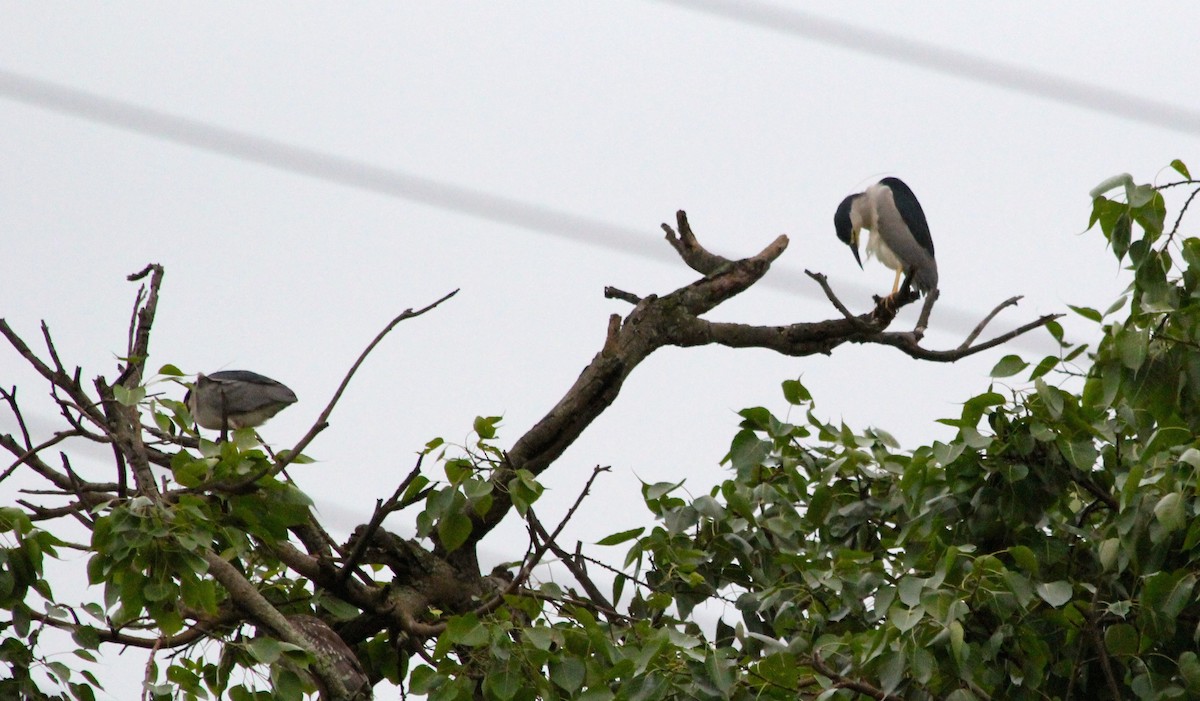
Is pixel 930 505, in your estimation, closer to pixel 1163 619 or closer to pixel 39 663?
pixel 1163 619

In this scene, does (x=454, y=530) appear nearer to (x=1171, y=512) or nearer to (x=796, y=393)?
(x=796, y=393)

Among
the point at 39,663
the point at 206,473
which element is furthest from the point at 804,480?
the point at 39,663

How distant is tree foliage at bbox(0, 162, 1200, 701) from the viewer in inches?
98.0

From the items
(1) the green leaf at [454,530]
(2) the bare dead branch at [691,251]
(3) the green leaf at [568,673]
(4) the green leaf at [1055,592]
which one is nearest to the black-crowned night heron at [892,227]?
(2) the bare dead branch at [691,251]

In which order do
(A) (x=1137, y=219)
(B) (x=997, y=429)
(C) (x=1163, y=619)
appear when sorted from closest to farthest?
(C) (x=1163, y=619) → (A) (x=1137, y=219) → (B) (x=997, y=429)

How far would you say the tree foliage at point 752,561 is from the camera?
2488 millimetres

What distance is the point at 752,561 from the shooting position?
316 centimetres

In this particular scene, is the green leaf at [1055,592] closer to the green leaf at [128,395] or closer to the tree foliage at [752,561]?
the tree foliage at [752,561]

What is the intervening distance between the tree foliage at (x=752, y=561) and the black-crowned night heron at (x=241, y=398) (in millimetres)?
1474

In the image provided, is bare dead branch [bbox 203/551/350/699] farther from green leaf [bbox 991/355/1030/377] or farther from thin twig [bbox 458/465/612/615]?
green leaf [bbox 991/355/1030/377]

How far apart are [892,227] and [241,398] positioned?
133 inches

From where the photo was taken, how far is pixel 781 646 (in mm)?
2621

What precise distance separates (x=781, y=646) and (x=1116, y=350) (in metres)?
0.89

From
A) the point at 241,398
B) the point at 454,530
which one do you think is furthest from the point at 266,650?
the point at 241,398
